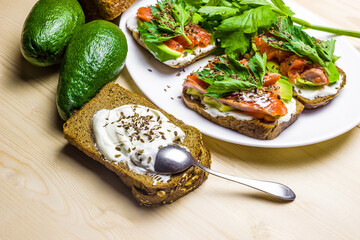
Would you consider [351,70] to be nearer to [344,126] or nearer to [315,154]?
[344,126]

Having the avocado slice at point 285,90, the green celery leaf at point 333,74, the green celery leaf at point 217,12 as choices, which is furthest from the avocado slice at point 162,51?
the green celery leaf at point 333,74

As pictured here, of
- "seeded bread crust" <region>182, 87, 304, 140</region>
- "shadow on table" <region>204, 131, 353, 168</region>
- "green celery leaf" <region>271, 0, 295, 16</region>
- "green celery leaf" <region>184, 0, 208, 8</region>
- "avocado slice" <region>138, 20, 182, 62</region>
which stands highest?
"green celery leaf" <region>271, 0, 295, 16</region>

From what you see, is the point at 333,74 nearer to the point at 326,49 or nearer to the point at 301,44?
the point at 326,49

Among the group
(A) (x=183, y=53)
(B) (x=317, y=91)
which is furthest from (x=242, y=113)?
(A) (x=183, y=53)

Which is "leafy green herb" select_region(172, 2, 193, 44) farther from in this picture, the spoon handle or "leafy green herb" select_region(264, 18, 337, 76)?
the spoon handle

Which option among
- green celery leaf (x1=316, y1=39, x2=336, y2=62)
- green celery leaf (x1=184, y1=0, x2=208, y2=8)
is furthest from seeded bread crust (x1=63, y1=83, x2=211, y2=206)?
green celery leaf (x1=316, y1=39, x2=336, y2=62)

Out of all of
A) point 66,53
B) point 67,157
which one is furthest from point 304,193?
point 66,53

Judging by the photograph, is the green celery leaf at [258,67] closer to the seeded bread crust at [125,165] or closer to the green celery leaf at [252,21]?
the green celery leaf at [252,21]
